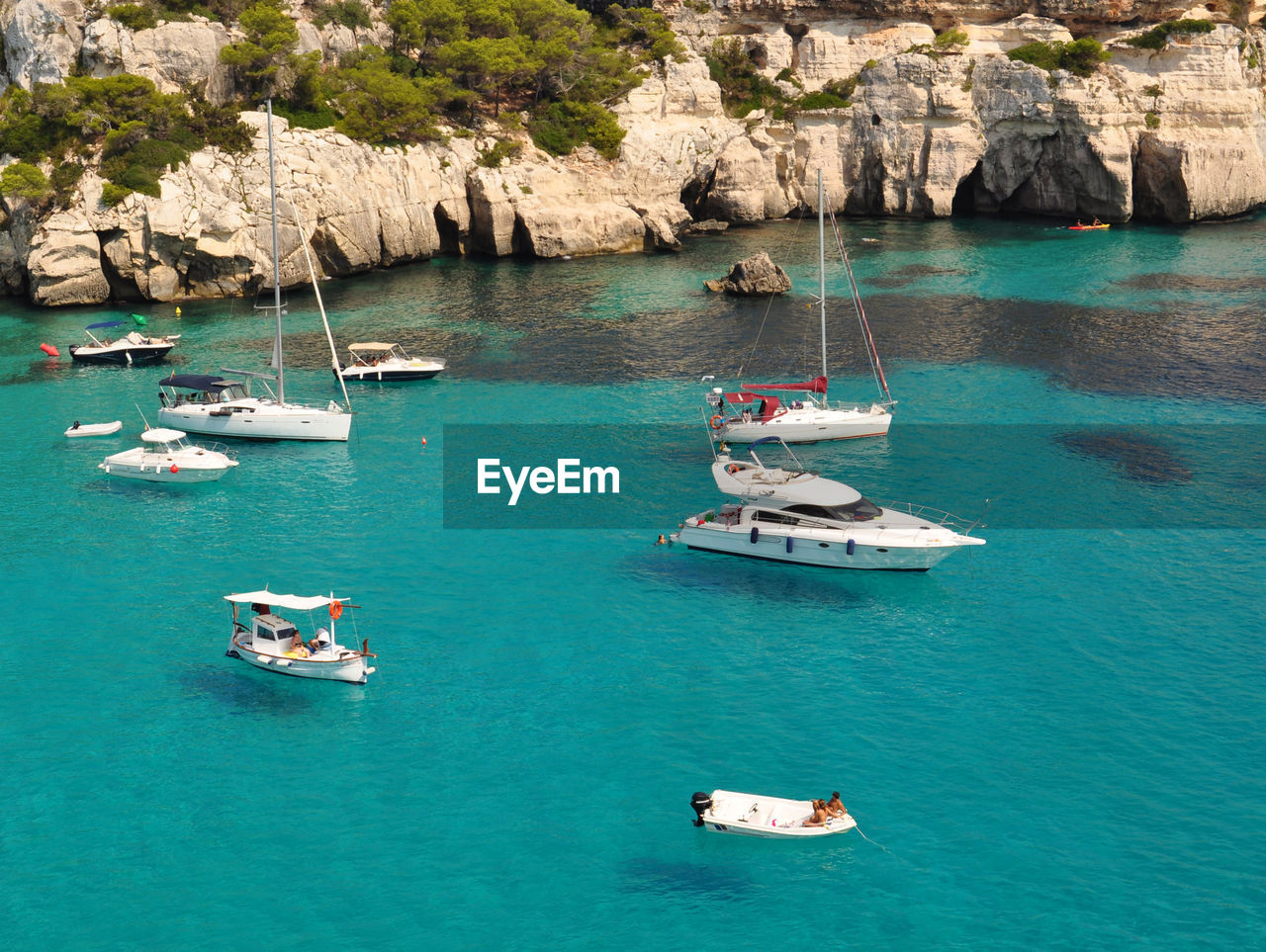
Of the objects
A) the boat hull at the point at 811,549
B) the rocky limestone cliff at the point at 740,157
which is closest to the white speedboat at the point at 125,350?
the rocky limestone cliff at the point at 740,157

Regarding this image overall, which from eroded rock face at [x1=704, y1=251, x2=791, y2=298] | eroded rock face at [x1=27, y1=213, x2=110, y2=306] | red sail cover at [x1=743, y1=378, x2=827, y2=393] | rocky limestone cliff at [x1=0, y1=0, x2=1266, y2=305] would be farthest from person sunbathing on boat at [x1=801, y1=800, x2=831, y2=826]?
eroded rock face at [x1=27, y1=213, x2=110, y2=306]

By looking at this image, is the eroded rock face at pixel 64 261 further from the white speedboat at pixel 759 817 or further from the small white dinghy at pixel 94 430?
the white speedboat at pixel 759 817

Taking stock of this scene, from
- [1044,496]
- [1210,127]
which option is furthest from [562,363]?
[1210,127]

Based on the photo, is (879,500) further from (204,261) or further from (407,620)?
(204,261)

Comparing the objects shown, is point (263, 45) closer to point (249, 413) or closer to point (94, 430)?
point (94, 430)

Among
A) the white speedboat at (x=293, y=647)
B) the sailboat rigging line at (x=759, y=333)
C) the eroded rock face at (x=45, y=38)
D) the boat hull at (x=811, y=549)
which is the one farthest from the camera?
the eroded rock face at (x=45, y=38)

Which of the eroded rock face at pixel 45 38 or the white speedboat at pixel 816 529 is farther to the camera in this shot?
the eroded rock face at pixel 45 38
